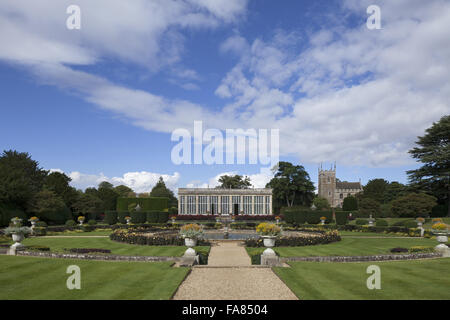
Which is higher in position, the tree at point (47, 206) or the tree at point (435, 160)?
the tree at point (435, 160)

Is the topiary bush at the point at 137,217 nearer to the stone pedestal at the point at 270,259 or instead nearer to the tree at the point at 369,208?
the stone pedestal at the point at 270,259

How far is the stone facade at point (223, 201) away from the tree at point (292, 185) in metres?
8.12

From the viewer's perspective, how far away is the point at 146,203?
2169 inches

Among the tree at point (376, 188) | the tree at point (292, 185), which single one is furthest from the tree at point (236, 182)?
the tree at point (376, 188)

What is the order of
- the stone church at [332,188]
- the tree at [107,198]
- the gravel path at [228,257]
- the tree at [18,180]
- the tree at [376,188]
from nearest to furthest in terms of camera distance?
the gravel path at [228,257], the tree at [18,180], the tree at [107,198], the tree at [376,188], the stone church at [332,188]

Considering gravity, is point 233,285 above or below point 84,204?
below

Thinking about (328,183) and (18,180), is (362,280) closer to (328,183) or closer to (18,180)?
(18,180)

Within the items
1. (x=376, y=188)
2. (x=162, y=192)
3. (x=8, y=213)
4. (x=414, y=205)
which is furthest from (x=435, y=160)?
(x=162, y=192)

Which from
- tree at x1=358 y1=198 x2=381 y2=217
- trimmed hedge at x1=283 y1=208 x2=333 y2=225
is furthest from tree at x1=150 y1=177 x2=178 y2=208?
tree at x1=358 y1=198 x2=381 y2=217

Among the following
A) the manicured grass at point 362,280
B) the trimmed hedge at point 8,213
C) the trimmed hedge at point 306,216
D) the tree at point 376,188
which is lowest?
the trimmed hedge at point 306,216

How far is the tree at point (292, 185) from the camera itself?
2739 inches

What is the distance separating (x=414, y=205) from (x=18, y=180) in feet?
149
